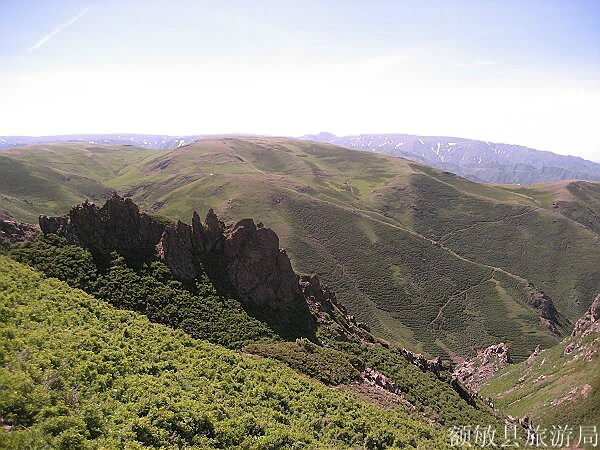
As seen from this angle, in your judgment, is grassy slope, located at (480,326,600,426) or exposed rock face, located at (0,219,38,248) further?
grassy slope, located at (480,326,600,426)

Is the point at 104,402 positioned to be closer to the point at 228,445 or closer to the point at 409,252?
the point at 228,445

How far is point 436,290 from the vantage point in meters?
162

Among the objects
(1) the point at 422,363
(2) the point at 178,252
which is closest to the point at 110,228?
(2) the point at 178,252

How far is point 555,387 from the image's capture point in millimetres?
68750

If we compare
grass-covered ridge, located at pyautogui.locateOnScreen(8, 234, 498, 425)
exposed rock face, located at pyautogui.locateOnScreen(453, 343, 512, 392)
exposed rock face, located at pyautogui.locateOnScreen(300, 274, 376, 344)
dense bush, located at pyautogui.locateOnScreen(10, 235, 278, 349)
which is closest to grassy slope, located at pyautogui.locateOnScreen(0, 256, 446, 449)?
dense bush, located at pyautogui.locateOnScreen(10, 235, 278, 349)

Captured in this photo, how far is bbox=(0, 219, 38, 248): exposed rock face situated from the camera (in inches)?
2052

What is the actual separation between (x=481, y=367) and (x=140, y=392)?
102258 mm

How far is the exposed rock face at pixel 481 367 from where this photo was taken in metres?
100

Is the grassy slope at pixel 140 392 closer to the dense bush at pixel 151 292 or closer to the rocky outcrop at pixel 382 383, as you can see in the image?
the dense bush at pixel 151 292

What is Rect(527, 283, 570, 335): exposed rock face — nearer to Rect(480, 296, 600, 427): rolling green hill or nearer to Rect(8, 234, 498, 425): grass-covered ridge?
Rect(480, 296, 600, 427): rolling green hill

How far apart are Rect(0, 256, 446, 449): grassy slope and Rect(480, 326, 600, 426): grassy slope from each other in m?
26.9

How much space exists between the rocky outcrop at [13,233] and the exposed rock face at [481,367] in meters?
92.0

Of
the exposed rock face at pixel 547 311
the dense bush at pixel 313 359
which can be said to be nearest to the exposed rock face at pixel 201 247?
the dense bush at pixel 313 359

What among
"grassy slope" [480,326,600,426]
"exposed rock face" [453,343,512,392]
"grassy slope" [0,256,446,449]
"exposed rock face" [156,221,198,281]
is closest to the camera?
"grassy slope" [0,256,446,449]
